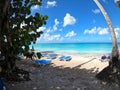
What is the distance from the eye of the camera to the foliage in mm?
11672

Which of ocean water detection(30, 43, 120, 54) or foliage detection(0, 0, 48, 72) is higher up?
foliage detection(0, 0, 48, 72)

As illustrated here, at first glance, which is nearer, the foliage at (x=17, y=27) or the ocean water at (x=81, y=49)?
the foliage at (x=17, y=27)

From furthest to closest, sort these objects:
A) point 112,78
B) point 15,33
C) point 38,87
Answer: point 112,78
point 15,33
point 38,87

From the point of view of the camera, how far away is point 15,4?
12562 millimetres

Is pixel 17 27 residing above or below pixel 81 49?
above

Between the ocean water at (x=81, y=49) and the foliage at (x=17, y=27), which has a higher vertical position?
the foliage at (x=17, y=27)

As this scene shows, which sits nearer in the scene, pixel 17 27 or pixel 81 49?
pixel 17 27

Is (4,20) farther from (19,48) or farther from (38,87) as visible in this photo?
(38,87)

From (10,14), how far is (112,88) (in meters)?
6.12

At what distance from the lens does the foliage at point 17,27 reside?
11.7m

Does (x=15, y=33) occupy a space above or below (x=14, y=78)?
above

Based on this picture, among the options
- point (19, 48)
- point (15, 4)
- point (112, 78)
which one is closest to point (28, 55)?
point (19, 48)

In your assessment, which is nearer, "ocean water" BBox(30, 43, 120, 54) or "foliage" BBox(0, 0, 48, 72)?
"foliage" BBox(0, 0, 48, 72)

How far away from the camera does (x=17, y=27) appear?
12164 millimetres
